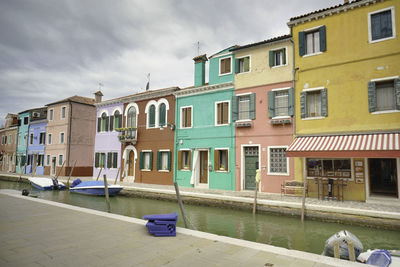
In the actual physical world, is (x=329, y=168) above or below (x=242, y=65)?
below

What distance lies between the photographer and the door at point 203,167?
715 inches

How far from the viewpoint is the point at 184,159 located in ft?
62.5

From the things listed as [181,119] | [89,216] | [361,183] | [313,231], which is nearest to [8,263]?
[89,216]

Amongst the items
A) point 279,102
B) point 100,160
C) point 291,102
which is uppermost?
point 279,102

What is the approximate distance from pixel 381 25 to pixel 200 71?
34.8 feet

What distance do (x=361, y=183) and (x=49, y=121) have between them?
30.9m

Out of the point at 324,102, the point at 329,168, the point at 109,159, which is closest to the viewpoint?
the point at 329,168

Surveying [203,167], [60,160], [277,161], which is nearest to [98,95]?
[60,160]

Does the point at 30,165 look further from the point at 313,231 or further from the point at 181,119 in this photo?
the point at 313,231

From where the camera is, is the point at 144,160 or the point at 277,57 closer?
the point at 277,57

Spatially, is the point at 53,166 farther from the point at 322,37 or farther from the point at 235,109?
the point at 322,37

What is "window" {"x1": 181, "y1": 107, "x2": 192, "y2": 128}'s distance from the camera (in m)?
18.9

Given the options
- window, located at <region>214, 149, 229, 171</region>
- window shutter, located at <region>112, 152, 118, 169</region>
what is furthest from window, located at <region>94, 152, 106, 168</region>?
window, located at <region>214, 149, 229, 171</region>

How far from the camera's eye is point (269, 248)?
5.34 m
